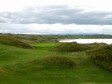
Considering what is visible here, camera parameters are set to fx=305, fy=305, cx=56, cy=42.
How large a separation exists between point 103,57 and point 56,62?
22.9 ft

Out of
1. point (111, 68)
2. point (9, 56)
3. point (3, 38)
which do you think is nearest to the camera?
point (111, 68)

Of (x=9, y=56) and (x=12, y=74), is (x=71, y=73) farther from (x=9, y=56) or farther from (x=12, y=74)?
(x=9, y=56)

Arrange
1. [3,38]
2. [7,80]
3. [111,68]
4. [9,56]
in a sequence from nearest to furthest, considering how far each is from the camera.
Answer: [7,80], [111,68], [9,56], [3,38]

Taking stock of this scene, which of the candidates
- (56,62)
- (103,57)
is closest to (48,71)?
(56,62)

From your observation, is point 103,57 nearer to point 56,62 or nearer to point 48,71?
point 56,62

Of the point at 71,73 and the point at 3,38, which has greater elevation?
the point at 3,38

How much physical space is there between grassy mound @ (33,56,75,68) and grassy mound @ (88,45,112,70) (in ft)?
12.3

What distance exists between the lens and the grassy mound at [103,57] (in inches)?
1615

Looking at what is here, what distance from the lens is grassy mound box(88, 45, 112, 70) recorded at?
135ft

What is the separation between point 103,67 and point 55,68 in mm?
6681

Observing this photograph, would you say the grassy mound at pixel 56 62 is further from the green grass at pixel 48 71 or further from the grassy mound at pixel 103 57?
the grassy mound at pixel 103 57

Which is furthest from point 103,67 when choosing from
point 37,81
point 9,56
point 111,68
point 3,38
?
point 3,38

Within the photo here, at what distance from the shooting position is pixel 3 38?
58188mm

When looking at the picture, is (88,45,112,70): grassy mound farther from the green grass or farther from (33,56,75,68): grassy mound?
(33,56,75,68): grassy mound
